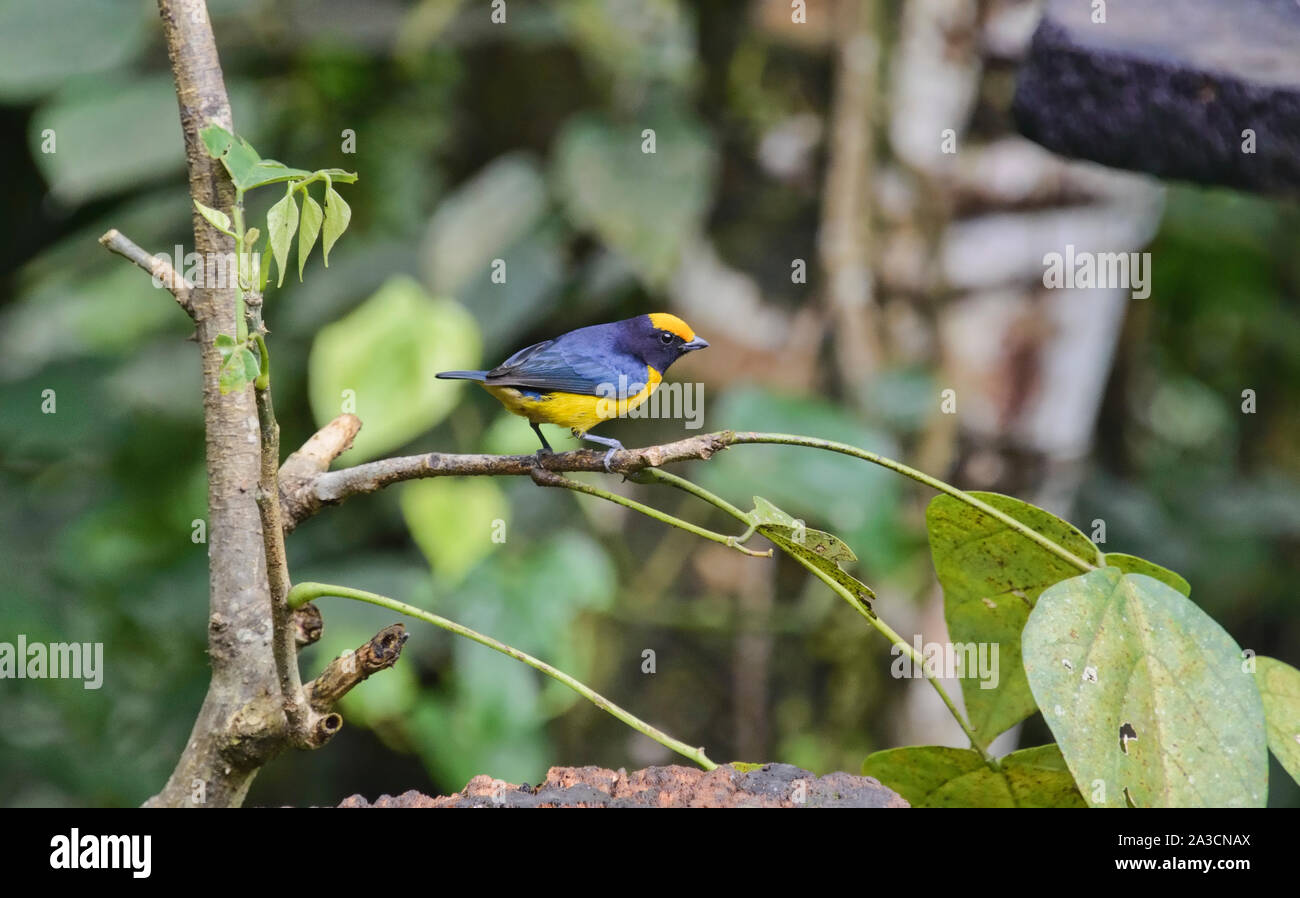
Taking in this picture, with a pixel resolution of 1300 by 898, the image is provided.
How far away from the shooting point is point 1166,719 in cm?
113

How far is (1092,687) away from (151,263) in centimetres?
96

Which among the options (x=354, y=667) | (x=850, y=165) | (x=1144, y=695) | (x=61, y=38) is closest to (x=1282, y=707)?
(x=1144, y=695)

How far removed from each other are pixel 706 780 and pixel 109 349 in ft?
10.0

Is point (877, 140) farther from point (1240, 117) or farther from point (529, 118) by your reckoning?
point (1240, 117)

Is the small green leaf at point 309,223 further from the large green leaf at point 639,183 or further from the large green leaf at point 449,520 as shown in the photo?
the large green leaf at point 639,183

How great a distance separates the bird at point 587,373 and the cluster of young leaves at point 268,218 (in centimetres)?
54

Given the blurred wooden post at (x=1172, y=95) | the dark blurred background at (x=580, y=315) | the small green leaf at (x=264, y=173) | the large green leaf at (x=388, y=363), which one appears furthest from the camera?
the dark blurred background at (x=580, y=315)

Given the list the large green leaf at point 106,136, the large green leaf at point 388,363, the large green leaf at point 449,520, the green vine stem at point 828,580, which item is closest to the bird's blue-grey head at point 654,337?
the green vine stem at point 828,580

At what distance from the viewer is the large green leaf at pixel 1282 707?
3.99 ft

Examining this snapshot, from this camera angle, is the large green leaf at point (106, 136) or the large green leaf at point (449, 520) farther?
the large green leaf at point (106, 136)

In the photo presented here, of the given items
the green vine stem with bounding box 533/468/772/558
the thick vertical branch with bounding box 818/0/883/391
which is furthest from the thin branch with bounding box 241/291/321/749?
the thick vertical branch with bounding box 818/0/883/391

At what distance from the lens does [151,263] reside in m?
1.07

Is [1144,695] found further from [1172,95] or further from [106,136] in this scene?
[106,136]
